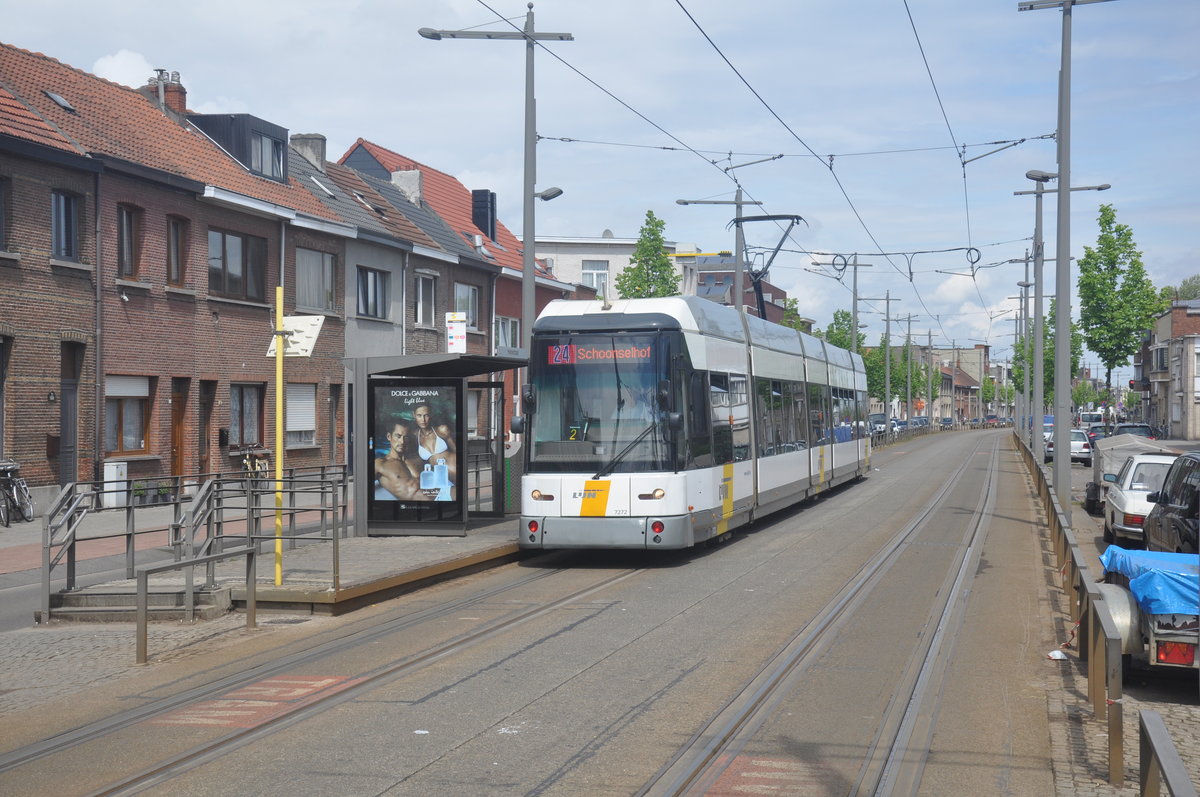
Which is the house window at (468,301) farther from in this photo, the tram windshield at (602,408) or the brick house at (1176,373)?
the brick house at (1176,373)

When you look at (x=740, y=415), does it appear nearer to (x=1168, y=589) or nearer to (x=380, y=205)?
(x=1168, y=589)

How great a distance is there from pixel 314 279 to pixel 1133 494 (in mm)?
21037

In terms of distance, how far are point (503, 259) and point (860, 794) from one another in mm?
40031

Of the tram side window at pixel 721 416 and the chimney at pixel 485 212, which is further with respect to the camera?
the chimney at pixel 485 212

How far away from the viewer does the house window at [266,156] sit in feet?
103

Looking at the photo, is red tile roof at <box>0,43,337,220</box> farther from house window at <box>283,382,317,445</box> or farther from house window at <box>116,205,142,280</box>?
house window at <box>283,382,317,445</box>

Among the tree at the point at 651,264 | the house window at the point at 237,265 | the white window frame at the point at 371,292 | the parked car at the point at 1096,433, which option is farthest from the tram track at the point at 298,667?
the parked car at the point at 1096,433

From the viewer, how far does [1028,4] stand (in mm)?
20266

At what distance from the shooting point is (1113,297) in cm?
4172

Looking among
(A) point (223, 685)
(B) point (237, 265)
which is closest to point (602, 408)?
(A) point (223, 685)

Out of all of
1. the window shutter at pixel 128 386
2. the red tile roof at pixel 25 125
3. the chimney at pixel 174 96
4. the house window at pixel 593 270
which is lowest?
the window shutter at pixel 128 386

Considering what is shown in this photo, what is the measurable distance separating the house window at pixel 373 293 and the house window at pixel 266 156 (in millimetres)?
3428

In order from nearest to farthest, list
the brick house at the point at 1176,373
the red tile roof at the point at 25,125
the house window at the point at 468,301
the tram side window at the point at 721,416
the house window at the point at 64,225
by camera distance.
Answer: the tram side window at the point at 721,416, the red tile roof at the point at 25,125, the house window at the point at 64,225, the house window at the point at 468,301, the brick house at the point at 1176,373

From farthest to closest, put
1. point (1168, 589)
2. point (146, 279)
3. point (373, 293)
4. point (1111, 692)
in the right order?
1. point (373, 293)
2. point (146, 279)
3. point (1168, 589)
4. point (1111, 692)
